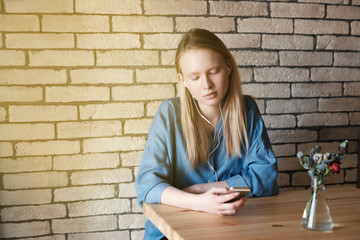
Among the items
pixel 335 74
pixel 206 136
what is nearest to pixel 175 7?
pixel 206 136

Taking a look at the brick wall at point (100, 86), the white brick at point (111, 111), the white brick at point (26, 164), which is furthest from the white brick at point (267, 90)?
the white brick at point (26, 164)

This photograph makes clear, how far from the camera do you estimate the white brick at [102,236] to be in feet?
6.84

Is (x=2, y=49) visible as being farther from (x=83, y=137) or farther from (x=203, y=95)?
(x=203, y=95)

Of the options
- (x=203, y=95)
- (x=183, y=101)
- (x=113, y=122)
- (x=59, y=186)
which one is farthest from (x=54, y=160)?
(x=203, y=95)

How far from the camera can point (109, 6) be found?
2039mm

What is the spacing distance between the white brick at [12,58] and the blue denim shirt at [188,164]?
0.85 meters

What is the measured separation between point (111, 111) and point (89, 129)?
153mm

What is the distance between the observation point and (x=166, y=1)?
210 centimetres

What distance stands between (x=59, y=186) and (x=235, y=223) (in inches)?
48.7

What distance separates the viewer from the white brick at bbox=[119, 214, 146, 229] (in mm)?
2135

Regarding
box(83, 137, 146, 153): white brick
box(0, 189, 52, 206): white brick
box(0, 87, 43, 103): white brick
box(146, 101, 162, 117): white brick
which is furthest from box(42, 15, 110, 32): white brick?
box(0, 189, 52, 206): white brick

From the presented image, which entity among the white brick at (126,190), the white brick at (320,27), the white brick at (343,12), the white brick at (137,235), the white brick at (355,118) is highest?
the white brick at (343,12)

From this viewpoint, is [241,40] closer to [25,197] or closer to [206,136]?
[206,136]

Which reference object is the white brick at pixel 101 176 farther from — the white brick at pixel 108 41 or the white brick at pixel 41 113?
the white brick at pixel 108 41
